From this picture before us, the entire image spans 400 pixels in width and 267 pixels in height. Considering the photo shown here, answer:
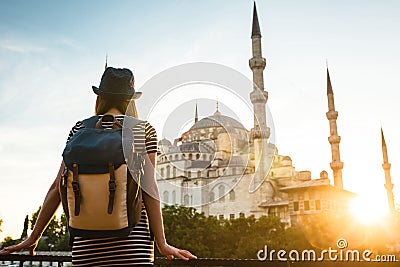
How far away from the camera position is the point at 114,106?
5.14 feet

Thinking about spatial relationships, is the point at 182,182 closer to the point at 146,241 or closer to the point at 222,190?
the point at 222,190

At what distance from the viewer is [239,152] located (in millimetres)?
40281

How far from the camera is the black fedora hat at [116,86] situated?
1555mm

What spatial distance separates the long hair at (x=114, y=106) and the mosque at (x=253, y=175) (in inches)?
960

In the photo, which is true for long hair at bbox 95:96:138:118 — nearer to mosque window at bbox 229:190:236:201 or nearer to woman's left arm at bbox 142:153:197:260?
woman's left arm at bbox 142:153:197:260

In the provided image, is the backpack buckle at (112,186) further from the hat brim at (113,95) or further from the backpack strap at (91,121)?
the hat brim at (113,95)

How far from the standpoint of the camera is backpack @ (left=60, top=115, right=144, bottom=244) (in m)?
1.28

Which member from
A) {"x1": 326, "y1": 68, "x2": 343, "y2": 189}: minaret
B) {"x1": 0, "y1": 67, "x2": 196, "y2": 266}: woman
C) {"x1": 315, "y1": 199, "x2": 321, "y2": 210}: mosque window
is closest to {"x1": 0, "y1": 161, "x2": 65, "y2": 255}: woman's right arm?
{"x1": 0, "y1": 67, "x2": 196, "y2": 266}: woman

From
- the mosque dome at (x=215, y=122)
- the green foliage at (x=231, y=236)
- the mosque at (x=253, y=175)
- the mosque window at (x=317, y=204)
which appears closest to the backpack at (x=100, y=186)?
the green foliage at (x=231, y=236)

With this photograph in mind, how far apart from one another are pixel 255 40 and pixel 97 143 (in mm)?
28067

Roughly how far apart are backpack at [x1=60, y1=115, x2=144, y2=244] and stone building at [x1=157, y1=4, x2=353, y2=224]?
80.8 ft

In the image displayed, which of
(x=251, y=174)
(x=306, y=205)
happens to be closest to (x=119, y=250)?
(x=306, y=205)

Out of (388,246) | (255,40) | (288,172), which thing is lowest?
(388,246)

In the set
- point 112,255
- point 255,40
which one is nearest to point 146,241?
point 112,255
